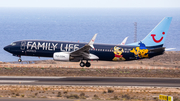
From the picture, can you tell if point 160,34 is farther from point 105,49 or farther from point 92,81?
point 92,81

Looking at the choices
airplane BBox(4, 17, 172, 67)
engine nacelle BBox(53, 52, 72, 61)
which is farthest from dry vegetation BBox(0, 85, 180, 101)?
airplane BBox(4, 17, 172, 67)

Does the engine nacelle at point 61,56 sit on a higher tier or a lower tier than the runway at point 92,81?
higher

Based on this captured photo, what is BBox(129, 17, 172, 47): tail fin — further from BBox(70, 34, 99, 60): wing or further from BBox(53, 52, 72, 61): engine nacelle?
BBox(53, 52, 72, 61): engine nacelle

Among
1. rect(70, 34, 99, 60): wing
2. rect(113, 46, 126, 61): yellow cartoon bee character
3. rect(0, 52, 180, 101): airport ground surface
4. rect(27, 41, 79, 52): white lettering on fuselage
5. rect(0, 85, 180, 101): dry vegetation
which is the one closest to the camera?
rect(0, 85, 180, 101): dry vegetation

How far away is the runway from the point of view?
135 feet

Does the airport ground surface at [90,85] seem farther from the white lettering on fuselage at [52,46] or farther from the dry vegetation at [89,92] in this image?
the white lettering on fuselage at [52,46]

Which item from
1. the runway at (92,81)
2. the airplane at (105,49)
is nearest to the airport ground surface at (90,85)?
the runway at (92,81)

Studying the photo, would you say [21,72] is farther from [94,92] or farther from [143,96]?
[143,96]

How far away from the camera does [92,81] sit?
1704 inches

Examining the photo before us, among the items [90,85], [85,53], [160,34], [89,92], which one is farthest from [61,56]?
[89,92]

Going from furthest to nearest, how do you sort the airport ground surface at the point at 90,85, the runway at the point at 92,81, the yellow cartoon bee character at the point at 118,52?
the yellow cartoon bee character at the point at 118,52 → the runway at the point at 92,81 → the airport ground surface at the point at 90,85

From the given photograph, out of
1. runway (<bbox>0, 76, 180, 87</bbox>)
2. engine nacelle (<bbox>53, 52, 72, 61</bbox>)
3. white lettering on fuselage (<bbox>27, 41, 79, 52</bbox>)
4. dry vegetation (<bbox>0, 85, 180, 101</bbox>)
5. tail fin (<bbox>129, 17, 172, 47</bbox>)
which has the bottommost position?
dry vegetation (<bbox>0, 85, 180, 101</bbox>)

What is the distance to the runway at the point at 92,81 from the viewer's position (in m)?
41.3

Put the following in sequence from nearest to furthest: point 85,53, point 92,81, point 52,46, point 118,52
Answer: point 92,81, point 85,53, point 118,52, point 52,46
